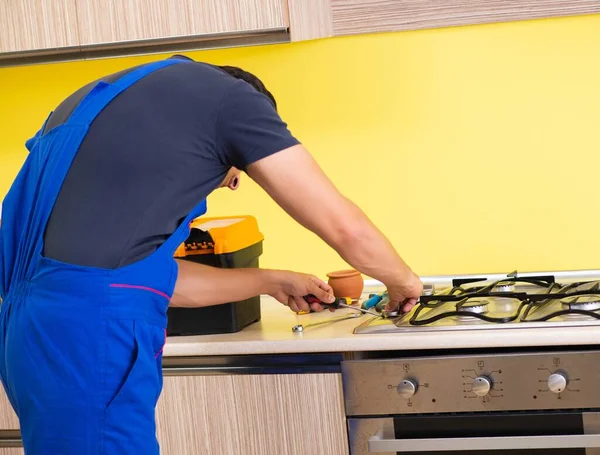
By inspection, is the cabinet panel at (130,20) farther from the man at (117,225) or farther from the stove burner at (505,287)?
the stove burner at (505,287)

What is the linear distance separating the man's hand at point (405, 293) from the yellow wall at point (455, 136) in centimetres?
59

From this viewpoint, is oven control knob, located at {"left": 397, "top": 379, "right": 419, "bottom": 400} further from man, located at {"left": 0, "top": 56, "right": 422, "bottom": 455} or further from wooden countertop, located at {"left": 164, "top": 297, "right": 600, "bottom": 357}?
man, located at {"left": 0, "top": 56, "right": 422, "bottom": 455}

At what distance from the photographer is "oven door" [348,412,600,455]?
183cm

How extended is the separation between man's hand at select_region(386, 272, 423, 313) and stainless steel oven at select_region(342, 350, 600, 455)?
0.12 m

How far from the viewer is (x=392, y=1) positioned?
2.17 meters

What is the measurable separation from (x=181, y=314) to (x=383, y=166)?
0.76m

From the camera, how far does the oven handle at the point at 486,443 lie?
71.5 inches

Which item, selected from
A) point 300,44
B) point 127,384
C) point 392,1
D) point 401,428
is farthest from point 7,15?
point 401,428

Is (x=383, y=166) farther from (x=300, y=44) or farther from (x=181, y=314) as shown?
(x=181, y=314)

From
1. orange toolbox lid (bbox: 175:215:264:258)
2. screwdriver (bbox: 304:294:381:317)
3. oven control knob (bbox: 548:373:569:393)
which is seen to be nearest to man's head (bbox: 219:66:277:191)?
orange toolbox lid (bbox: 175:215:264:258)

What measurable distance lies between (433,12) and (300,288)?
72 cm

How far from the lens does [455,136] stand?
2484 mm

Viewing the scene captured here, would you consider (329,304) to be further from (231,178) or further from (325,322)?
(231,178)

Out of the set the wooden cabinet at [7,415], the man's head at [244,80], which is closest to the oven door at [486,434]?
the man's head at [244,80]
